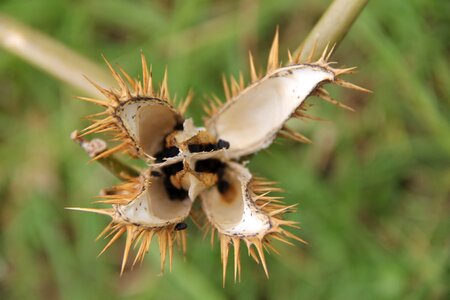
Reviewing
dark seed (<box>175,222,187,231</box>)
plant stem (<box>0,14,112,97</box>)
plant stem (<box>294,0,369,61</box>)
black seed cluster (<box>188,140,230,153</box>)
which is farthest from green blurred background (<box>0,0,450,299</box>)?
dark seed (<box>175,222,187,231</box>)

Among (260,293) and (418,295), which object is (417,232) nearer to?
(418,295)

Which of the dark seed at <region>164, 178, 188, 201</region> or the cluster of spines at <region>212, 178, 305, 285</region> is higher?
the dark seed at <region>164, 178, 188, 201</region>

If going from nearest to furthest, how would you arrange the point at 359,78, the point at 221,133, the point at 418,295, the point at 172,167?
the point at 172,167 < the point at 221,133 < the point at 418,295 < the point at 359,78

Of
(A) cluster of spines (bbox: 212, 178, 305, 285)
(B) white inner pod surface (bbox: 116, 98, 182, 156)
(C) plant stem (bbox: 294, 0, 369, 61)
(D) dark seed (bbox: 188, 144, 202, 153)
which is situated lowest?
(A) cluster of spines (bbox: 212, 178, 305, 285)

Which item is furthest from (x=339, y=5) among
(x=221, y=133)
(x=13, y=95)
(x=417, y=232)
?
(x=13, y=95)

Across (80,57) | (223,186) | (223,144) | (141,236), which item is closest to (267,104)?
(223,144)

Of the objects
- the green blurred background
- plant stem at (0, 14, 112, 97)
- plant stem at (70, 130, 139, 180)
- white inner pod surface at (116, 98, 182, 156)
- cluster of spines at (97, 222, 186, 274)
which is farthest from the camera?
the green blurred background

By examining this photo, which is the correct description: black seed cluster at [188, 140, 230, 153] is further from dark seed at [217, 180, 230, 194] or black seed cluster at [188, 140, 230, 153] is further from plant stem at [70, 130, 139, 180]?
plant stem at [70, 130, 139, 180]
